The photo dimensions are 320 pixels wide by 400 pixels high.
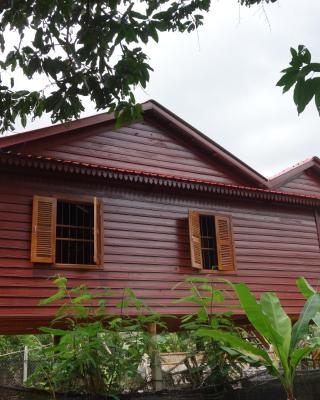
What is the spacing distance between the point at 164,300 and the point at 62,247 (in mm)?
2683

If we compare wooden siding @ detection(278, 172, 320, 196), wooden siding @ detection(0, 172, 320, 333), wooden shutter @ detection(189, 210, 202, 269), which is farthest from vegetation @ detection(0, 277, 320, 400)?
wooden siding @ detection(278, 172, 320, 196)

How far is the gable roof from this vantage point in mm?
13250

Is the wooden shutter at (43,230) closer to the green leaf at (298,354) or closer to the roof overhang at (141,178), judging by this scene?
the roof overhang at (141,178)

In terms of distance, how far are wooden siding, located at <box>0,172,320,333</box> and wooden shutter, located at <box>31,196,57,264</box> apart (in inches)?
6.3

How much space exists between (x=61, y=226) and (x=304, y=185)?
795 cm

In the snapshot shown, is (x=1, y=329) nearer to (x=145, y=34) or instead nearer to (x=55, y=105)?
(x=55, y=105)

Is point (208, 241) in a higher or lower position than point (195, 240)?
higher

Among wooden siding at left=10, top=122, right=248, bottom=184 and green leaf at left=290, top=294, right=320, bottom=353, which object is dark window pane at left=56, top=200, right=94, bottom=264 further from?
green leaf at left=290, top=294, right=320, bottom=353

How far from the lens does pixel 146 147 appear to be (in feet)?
38.7

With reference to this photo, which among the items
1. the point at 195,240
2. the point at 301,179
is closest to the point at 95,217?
the point at 195,240

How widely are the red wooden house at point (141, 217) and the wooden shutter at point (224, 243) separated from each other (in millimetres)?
24

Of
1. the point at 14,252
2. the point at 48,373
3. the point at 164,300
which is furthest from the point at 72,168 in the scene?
the point at 48,373

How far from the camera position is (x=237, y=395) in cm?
450

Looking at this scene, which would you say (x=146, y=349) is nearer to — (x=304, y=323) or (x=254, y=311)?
(x=254, y=311)
